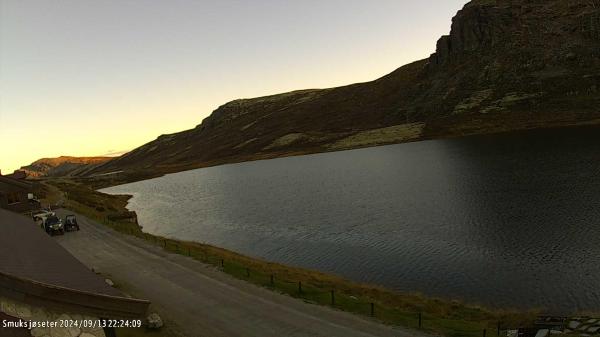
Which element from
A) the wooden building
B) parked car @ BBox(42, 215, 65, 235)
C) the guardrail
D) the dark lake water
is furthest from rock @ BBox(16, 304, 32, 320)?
the wooden building

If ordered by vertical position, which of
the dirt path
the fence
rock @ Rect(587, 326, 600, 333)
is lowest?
rock @ Rect(587, 326, 600, 333)

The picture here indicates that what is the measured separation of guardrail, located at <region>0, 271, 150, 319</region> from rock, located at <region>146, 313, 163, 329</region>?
14777 mm

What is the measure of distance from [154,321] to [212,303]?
4.92 metres

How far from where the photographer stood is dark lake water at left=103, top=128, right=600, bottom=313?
36.9m

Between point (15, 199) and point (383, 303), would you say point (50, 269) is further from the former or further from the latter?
point (15, 199)

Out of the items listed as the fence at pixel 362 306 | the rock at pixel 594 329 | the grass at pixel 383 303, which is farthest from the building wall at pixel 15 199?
the rock at pixel 594 329

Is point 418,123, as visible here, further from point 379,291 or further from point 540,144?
point 379,291

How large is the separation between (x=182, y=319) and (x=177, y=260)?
15390 mm

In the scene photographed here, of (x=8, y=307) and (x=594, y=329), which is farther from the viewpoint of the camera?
(x=594, y=329)

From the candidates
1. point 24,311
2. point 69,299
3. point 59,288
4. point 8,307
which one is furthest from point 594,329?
point 8,307

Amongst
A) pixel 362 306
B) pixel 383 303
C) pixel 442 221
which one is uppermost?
pixel 442 221

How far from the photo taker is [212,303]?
3008cm

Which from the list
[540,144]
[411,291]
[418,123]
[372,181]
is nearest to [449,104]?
[418,123]

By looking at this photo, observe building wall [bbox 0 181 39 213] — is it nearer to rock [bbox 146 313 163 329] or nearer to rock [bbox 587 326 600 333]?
rock [bbox 146 313 163 329]
